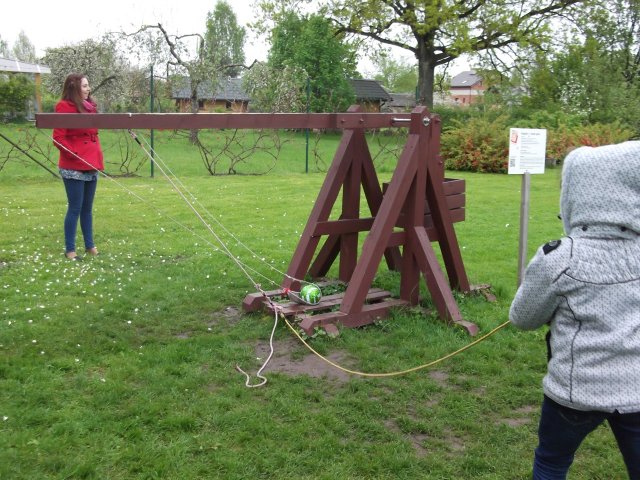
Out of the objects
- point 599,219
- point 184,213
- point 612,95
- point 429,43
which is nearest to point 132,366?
point 599,219

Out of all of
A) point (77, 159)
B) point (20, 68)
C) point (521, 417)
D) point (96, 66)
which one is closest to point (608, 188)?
point (521, 417)

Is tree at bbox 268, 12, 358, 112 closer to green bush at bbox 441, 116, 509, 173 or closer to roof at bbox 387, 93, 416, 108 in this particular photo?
roof at bbox 387, 93, 416, 108

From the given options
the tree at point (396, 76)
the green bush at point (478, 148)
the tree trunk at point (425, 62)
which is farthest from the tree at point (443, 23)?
the tree at point (396, 76)

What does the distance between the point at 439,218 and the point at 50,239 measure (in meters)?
5.04

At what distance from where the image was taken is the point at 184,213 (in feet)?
32.8

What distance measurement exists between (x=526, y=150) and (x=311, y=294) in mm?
2360

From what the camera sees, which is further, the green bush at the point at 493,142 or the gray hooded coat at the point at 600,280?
the green bush at the point at 493,142

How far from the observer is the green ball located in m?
5.26

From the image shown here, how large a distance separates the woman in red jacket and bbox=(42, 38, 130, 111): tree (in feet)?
55.7

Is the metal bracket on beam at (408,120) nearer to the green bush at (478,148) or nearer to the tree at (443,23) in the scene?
the green bush at (478,148)

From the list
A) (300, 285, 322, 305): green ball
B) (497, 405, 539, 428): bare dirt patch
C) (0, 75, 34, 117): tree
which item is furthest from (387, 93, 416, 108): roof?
(497, 405, 539, 428): bare dirt patch

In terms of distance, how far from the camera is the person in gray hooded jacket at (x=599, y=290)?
216 cm

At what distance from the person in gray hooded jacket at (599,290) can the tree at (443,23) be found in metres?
26.7

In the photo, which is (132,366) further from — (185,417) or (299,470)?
(299,470)
